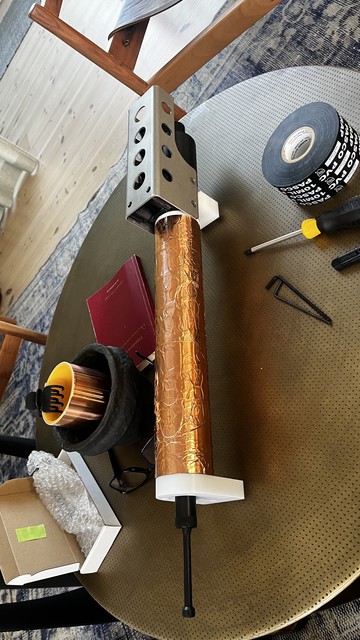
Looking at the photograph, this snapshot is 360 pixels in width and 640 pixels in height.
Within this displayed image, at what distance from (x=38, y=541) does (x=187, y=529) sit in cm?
41

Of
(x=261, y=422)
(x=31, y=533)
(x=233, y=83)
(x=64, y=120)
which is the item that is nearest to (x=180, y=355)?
(x=261, y=422)

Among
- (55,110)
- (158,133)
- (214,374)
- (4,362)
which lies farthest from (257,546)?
(55,110)

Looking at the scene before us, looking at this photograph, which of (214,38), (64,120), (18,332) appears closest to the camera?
(214,38)

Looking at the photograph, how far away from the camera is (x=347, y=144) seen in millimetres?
780

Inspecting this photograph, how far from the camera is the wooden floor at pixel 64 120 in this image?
2.18 m

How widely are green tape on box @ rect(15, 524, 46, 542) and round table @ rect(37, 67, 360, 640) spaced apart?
0.42 feet

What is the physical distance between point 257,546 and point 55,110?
7.73 ft

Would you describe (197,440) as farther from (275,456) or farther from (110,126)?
(110,126)

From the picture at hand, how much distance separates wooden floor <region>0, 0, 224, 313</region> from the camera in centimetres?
218

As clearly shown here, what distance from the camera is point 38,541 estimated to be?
0.99 meters

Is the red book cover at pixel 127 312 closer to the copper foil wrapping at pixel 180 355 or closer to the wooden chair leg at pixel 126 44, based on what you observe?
the copper foil wrapping at pixel 180 355

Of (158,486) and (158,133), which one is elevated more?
(158,133)

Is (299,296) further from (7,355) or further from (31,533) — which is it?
(7,355)

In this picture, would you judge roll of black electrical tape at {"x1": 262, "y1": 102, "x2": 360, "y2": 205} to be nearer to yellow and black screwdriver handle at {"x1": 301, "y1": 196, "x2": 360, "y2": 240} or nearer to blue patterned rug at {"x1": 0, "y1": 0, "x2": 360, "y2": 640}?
yellow and black screwdriver handle at {"x1": 301, "y1": 196, "x2": 360, "y2": 240}
